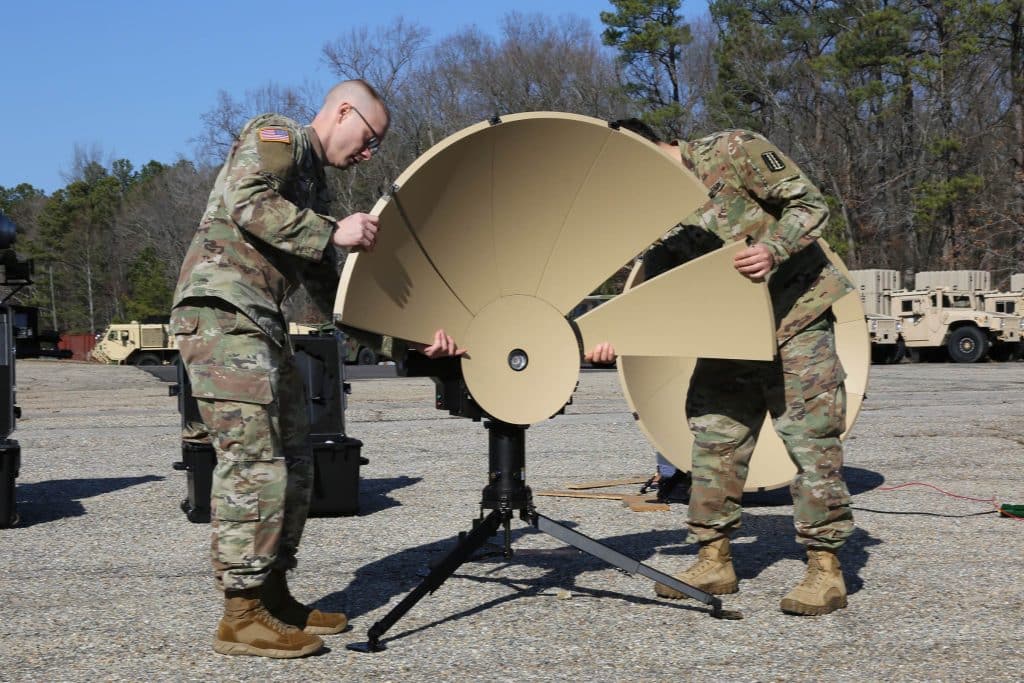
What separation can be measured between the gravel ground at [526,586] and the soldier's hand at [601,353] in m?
1.02

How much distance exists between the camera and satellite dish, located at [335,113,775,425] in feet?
14.0

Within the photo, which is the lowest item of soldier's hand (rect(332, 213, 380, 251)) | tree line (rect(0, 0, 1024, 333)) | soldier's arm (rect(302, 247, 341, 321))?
soldier's arm (rect(302, 247, 341, 321))

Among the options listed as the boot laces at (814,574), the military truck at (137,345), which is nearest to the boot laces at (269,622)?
the boot laces at (814,574)

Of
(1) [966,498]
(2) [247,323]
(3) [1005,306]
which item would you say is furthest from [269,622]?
(3) [1005,306]

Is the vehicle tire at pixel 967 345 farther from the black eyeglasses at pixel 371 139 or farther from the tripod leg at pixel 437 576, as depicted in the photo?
the black eyeglasses at pixel 371 139

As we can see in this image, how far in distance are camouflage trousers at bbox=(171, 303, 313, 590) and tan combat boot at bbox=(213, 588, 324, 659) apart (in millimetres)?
85

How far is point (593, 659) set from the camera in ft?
13.5

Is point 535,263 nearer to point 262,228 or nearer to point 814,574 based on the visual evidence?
point 262,228

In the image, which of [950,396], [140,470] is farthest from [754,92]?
[140,470]

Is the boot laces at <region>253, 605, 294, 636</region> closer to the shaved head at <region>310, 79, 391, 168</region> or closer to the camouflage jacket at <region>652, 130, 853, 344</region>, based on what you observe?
the shaved head at <region>310, 79, 391, 168</region>

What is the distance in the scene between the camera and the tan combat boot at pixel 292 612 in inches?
173

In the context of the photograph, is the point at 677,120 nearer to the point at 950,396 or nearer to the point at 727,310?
the point at 950,396

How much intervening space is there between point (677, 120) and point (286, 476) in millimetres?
42222

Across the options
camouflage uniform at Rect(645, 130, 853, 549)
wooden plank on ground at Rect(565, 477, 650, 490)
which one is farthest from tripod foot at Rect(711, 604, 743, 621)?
wooden plank on ground at Rect(565, 477, 650, 490)
